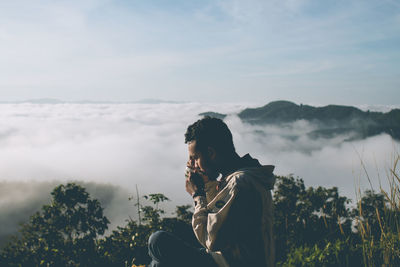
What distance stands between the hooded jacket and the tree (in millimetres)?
2537

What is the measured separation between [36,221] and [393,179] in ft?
15.0

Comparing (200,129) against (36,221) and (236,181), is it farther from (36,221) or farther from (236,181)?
(36,221)

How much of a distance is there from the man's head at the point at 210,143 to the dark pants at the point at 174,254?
1.86 ft

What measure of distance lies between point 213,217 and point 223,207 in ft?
0.34

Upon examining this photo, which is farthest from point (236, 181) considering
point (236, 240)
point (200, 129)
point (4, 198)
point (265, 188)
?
point (4, 198)

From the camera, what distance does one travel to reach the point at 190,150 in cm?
256

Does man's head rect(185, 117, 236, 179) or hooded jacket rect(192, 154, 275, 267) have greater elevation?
man's head rect(185, 117, 236, 179)

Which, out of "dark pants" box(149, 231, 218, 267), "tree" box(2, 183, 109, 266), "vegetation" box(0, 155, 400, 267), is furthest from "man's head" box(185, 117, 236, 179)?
"tree" box(2, 183, 109, 266)

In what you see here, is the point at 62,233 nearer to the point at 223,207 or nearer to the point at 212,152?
the point at 212,152

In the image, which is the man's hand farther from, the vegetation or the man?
the vegetation

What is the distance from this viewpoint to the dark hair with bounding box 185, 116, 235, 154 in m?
2.45

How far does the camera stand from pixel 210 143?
8.05 ft

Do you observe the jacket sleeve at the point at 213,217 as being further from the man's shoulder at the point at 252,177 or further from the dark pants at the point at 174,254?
the dark pants at the point at 174,254

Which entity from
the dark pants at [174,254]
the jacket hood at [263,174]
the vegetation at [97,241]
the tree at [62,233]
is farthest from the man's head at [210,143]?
the tree at [62,233]
